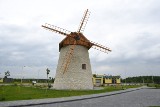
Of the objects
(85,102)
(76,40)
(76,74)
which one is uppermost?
(76,40)

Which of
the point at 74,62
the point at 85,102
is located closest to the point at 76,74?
the point at 74,62

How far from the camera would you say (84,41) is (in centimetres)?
4534

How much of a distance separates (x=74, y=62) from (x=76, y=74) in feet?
7.54

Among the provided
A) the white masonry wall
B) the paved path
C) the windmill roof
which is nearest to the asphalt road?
the paved path

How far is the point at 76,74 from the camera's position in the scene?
43.5 metres

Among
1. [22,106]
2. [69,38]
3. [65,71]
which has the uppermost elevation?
[69,38]

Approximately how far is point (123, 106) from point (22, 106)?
26.4ft

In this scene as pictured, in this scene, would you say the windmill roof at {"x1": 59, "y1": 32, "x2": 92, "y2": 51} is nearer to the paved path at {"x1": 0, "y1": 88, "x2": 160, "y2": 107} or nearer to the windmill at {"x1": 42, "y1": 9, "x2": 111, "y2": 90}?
the windmill at {"x1": 42, "y1": 9, "x2": 111, "y2": 90}

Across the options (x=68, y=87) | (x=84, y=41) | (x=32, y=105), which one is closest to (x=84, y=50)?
(x=84, y=41)

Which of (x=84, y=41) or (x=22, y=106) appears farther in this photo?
(x=84, y=41)

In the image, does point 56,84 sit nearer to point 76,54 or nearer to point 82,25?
point 76,54

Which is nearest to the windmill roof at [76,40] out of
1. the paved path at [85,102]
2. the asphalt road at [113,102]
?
the asphalt road at [113,102]

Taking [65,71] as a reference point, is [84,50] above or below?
above

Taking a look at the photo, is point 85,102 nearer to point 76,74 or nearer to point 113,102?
point 113,102
